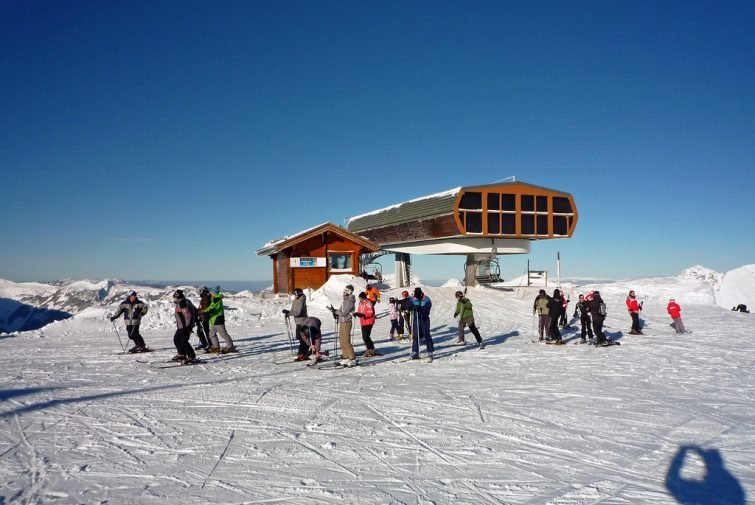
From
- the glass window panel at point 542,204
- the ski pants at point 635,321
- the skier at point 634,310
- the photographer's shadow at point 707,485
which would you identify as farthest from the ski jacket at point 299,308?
the glass window panel at point 542,204

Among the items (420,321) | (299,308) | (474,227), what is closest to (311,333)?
(299,308)

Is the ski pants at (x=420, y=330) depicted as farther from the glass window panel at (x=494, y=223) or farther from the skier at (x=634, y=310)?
the glass window panel at (x=494, y=223)

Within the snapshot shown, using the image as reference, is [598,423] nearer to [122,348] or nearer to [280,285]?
[122,348]

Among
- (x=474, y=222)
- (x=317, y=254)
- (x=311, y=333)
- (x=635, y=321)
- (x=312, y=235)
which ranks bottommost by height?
(x=635, y=321)

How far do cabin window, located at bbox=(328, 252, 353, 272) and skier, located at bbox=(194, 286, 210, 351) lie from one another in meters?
17.1

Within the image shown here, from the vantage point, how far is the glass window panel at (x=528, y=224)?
33.8 meters

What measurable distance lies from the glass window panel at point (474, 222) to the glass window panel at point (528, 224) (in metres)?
3.45

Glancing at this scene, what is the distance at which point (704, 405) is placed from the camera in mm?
7531

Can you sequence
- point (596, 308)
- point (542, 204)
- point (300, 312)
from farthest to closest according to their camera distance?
1. point (542, 204)
2. point (596, 308)
3. point (300, 312)

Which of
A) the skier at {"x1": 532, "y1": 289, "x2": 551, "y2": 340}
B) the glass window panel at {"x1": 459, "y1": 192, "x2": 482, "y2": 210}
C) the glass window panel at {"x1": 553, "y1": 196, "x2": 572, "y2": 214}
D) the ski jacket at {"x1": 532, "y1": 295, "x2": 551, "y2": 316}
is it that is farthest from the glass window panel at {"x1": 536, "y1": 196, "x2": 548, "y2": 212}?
the ski jacket at {"x1": 532, "y1": 295, "x2": 551, "y2": 316}

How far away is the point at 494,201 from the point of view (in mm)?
33000

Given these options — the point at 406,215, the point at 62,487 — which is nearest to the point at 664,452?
the point at 62,487

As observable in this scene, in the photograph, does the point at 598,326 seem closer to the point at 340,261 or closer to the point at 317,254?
the point at 340,261

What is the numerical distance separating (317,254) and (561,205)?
17.9 metres
